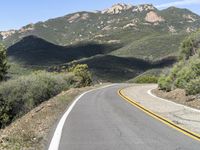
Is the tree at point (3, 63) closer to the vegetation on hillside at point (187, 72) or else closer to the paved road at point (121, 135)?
the vegetation on hillside at point (187, 72)

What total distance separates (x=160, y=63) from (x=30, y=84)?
4676 inches

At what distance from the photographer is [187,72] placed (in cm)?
3061

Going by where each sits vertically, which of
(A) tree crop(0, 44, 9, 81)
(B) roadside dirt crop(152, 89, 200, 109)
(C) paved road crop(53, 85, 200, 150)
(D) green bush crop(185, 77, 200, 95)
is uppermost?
(A) tree crop(0, 44, 9, 81)

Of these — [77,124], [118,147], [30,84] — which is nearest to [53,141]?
[118,147]

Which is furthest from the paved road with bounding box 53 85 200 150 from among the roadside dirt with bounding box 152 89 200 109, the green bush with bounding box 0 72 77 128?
the green bush with bounding box 0 72 77 128

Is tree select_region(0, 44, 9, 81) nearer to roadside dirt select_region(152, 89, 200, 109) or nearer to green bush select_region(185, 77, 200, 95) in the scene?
roadside dirt select_region(152, 89, 200, 109)

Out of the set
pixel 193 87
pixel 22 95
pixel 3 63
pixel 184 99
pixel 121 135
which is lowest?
pixel 184 99

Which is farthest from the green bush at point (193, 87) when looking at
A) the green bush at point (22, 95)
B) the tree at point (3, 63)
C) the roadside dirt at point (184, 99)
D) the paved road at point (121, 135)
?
the tree at point (3, 63)

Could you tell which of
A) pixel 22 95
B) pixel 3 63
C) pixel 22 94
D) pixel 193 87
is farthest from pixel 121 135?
pixel 3 63

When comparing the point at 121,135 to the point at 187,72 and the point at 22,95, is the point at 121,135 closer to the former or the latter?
the point at 187,72

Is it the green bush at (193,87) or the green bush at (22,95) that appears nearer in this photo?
the green bush at (193,87)

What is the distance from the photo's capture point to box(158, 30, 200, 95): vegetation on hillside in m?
27.1

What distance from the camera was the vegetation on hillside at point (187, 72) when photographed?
27.1 metres

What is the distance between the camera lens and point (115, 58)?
163 meters
